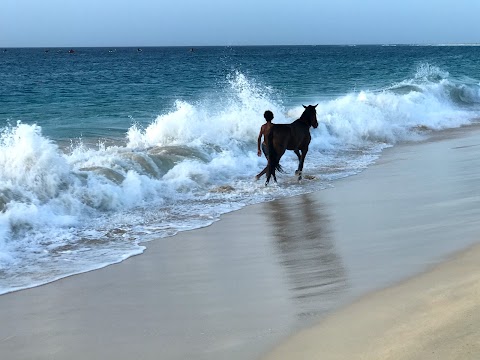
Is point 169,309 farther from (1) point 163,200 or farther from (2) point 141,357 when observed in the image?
(1) point 163,200

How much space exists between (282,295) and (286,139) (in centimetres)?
610

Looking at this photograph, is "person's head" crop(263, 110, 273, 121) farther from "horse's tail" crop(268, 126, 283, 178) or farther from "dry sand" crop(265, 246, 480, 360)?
"dry sand" crop(265, 246, 480, 360)

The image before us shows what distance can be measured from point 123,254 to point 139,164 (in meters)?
4.88

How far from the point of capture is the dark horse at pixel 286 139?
434 inches

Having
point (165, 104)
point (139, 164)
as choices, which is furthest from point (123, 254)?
point (165, 104)

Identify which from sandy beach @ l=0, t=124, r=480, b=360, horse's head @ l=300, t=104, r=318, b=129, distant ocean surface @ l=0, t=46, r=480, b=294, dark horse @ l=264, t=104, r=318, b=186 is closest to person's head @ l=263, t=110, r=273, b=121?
dark horse @ l=264, t=104, r=318, b=186

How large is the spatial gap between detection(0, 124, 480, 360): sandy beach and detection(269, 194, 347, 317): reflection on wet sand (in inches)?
→ 0.6

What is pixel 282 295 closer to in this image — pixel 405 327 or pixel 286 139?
pixel 405 327

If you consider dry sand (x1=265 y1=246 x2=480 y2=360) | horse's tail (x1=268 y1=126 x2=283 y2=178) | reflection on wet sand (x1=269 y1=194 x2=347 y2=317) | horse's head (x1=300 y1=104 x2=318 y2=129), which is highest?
horse's head (x1=300 y1=104 x2=318 y2=129)

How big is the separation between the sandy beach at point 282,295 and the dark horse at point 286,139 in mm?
2479

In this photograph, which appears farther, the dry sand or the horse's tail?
the horse's tail

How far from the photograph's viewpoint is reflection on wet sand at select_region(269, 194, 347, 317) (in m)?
5.21

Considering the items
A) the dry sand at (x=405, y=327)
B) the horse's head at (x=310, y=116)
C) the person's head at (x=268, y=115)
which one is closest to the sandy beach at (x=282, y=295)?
the dry sand at (x=405, y=327)

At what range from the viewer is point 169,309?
5117 mm
